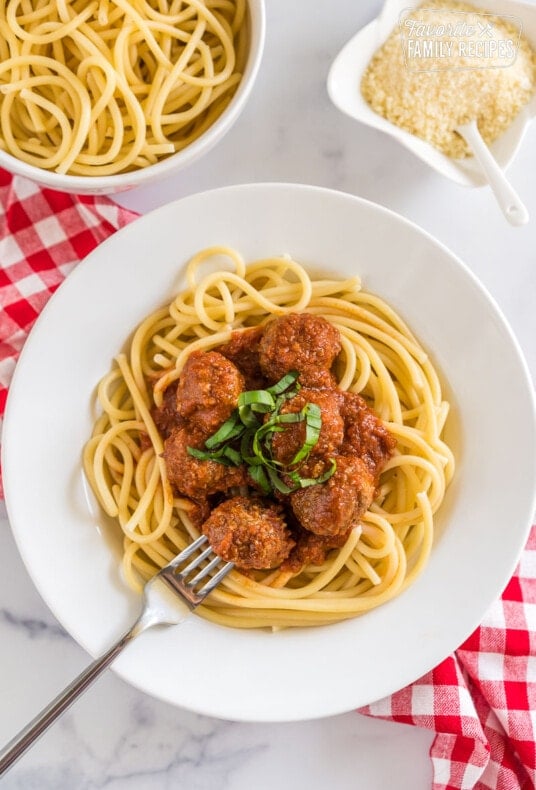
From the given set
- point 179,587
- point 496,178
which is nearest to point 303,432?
point 179,587

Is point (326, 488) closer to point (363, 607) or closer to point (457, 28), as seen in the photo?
point (363, 607)

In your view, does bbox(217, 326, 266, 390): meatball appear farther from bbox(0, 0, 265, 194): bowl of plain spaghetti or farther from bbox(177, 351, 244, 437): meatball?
bbox(0, 0, 265, 194): bowl of plain spaghetti

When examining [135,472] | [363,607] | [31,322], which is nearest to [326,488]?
[363,607]

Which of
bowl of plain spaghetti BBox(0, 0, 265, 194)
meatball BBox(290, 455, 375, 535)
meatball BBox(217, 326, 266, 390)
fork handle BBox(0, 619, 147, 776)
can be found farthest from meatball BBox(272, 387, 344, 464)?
bowl of plain spaghetti BBox(0, 0, 265, 194)

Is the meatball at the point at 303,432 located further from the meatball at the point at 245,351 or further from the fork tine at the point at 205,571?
the fork tine at the point at 205,571

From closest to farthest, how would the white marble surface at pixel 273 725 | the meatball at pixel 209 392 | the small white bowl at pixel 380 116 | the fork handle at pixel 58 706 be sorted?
the fork handle at pixel 58 706, the meatball at pixel 209 392, the small white bowl at pixel 380 116, the white marble surface at pixel 273 725

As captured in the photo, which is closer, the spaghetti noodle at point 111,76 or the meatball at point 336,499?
the meatball at point 336,499

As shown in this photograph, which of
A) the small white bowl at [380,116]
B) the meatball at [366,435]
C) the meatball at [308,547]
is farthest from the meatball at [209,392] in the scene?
the small white bowl at [380,116]
